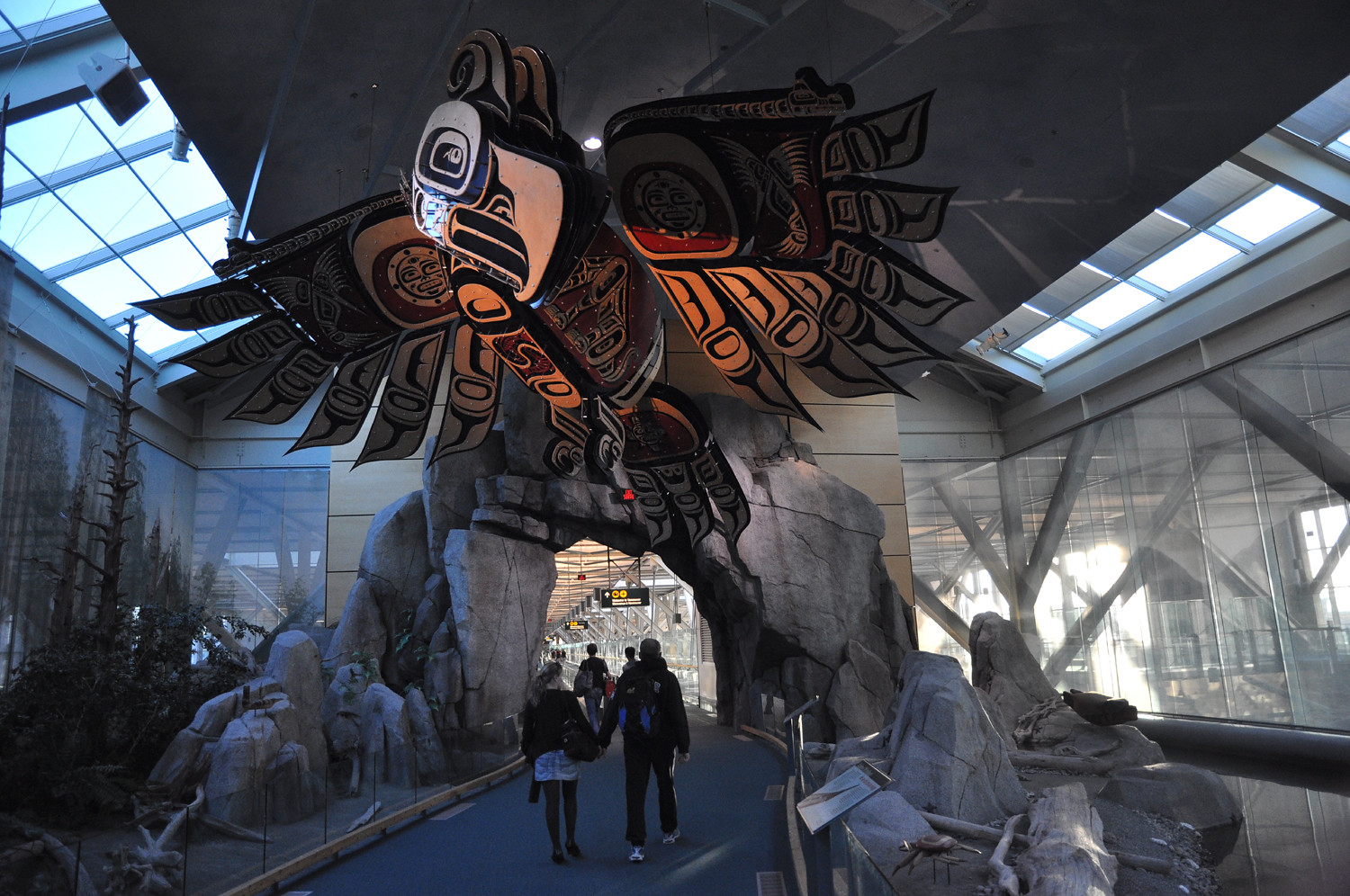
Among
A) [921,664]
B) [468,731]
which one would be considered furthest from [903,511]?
[468,731]

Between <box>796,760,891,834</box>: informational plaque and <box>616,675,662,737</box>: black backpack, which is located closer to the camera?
<box>796,760,891,834</box>: informational plaque

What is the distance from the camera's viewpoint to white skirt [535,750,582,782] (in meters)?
5.99

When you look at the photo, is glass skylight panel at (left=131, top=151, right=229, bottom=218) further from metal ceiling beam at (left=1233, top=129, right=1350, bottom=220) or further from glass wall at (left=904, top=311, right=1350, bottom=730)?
glass wall at (left=904, top=311, right=1350, bottom=730)

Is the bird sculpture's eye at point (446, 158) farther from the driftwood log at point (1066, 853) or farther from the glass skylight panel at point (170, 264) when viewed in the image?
the glass skylight panel at point (170, 264)

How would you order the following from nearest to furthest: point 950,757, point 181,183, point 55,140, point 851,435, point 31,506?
point 950,757
point 55,140
point 181,183
point 31,506
point 851,435

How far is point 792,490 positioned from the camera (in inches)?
617

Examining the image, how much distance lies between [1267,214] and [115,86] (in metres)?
17.4

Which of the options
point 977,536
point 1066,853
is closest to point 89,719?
point 1066,853

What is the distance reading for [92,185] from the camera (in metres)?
13.0

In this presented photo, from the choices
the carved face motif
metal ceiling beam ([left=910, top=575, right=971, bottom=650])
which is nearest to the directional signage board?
metal ceiling beam ([left=910, top=575, right=971, bottom=650])

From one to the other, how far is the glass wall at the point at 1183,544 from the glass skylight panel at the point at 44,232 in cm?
1927

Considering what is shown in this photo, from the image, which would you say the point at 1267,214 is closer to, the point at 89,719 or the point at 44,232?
the point at 89,719

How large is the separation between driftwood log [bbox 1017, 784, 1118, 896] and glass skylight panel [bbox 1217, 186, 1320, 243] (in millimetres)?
12453

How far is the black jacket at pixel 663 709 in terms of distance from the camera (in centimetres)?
621
